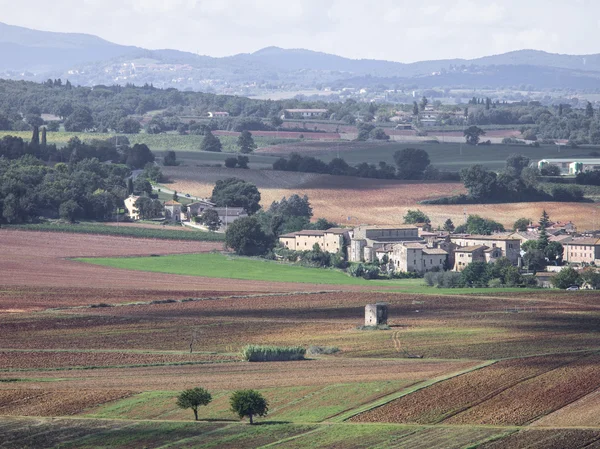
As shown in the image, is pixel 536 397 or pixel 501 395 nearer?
pixel 536 397

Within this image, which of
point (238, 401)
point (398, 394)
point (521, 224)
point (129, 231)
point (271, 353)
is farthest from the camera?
point (521, 224)

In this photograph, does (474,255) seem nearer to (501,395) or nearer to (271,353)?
(271,353)

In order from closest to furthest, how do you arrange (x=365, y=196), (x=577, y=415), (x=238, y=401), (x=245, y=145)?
(x=238, y=401), (x=577, y=415), (x=365, y=196), (x=245, y=145)

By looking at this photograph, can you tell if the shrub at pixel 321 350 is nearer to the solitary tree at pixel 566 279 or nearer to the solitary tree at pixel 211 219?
the solitary tree at pixel 566 279

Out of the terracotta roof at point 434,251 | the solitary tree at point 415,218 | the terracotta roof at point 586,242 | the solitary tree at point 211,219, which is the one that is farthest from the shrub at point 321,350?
the solitary tree at point 415,218

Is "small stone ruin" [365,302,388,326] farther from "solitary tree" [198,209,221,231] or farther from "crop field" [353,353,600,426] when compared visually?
"solitary tree" [198,209,221,231]

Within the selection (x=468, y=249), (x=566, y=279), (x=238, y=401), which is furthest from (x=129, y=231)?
(x=238, y=401)
